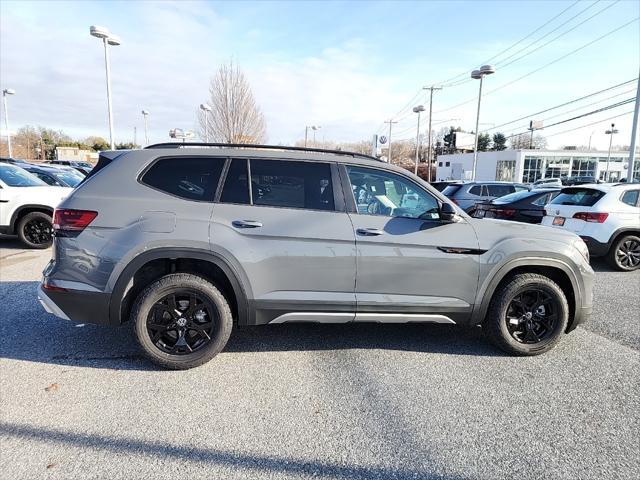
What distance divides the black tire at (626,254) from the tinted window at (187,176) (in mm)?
7485

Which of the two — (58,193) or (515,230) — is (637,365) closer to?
(515,230)

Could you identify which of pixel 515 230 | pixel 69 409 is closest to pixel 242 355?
pixel 69 409

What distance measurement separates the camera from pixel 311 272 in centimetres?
354

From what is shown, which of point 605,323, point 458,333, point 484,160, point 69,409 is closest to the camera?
point 69,409

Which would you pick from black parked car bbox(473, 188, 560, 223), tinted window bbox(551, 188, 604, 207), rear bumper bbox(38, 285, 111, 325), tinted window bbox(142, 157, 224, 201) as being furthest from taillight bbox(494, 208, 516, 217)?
rear bumper bbox(38, 285, 111, 325)

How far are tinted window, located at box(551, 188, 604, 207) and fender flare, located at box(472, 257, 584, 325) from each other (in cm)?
464

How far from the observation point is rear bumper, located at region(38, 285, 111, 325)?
3385 mm

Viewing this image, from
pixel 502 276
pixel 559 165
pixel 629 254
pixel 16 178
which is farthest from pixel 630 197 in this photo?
pixel 559 165

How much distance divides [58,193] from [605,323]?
9889 millimetres

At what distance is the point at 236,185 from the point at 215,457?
83.3 inches

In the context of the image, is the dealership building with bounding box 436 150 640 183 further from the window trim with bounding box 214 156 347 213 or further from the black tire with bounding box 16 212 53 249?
the window trim with bounding box 214 156 347 213

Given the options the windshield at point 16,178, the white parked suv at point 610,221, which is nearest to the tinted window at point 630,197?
the white parked suv at point 610,221

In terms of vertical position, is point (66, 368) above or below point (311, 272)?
below

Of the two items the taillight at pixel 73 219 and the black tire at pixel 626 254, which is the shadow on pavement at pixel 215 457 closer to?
the taillight at pixel 73 219
